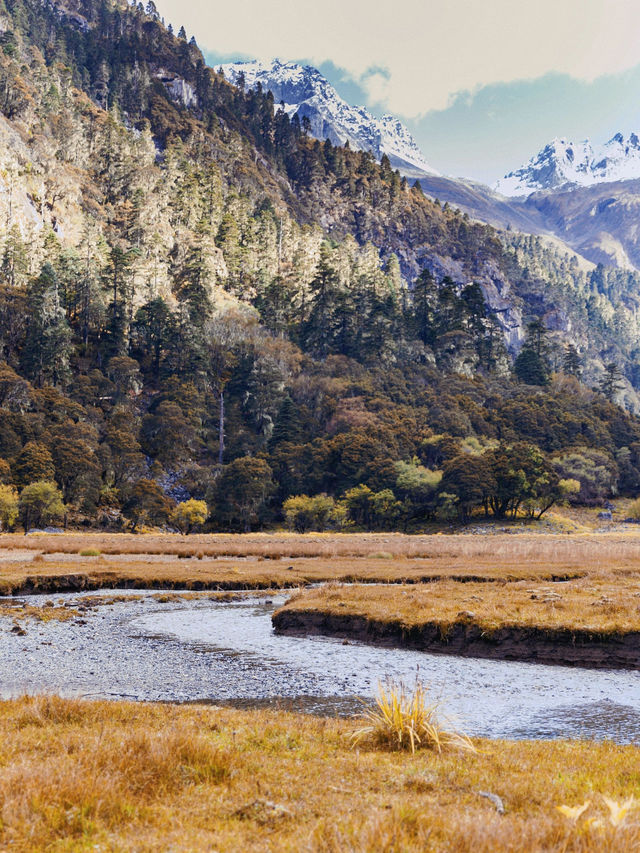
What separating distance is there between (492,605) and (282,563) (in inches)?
1183

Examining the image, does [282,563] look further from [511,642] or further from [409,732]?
[409,732]

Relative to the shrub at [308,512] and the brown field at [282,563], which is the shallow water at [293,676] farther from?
the shrub at [308,512]

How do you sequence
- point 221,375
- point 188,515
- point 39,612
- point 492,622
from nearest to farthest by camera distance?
point 492,622 → point 39,612 → point 188,515 → point 221,375

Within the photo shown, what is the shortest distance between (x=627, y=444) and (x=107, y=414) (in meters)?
115

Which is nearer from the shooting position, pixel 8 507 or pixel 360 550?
pixel 360 550

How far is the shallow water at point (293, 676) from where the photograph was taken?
14.5m

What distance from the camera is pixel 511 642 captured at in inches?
870

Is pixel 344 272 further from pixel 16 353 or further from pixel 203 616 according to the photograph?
pixel 203 616

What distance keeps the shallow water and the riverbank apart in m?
0.97

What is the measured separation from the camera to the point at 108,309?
134875 millimetres

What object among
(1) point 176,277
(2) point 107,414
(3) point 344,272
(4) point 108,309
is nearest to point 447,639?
(2) point 107,414

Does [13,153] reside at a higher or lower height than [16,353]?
higher

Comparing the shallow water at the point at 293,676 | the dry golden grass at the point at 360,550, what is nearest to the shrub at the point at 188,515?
the dry golden grass at the point at 360,550

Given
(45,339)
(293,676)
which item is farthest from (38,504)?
(293,676)
